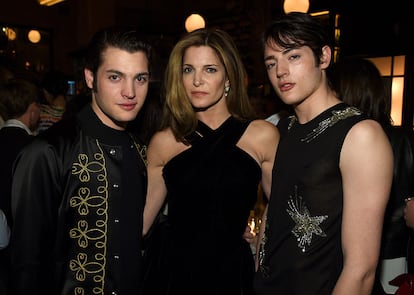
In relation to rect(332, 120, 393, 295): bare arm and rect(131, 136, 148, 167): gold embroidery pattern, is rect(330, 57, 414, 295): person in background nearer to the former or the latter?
rect(332, 120, 393, 295): bare arm

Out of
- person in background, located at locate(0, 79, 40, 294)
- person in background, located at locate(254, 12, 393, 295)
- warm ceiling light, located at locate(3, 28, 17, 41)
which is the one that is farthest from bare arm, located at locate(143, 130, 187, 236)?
warm ceiling light, located at locate(3, 28, 17, 41)

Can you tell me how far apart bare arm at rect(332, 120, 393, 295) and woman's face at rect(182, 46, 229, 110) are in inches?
35.5

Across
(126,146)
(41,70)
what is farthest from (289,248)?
(41,70)

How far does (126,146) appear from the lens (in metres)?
1.81

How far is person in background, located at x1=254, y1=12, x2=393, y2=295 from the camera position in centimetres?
134

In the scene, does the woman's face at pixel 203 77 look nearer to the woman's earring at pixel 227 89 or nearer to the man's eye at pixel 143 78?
the woman's earring at pixel 227 89

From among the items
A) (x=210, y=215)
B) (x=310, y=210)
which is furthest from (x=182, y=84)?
(x=310, y=210)

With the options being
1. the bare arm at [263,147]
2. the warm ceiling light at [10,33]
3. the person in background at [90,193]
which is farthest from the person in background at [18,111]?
the warm ceiling light at [10,33]

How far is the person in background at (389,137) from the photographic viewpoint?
2205 millimetres

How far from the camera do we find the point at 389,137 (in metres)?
2.30

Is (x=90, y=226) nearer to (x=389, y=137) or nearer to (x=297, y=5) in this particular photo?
(x=389, y=137)

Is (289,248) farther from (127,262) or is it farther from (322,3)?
(322,3)

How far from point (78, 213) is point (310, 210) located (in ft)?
3.04

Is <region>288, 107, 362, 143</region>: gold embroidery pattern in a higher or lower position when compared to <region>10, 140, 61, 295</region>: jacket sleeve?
higher
